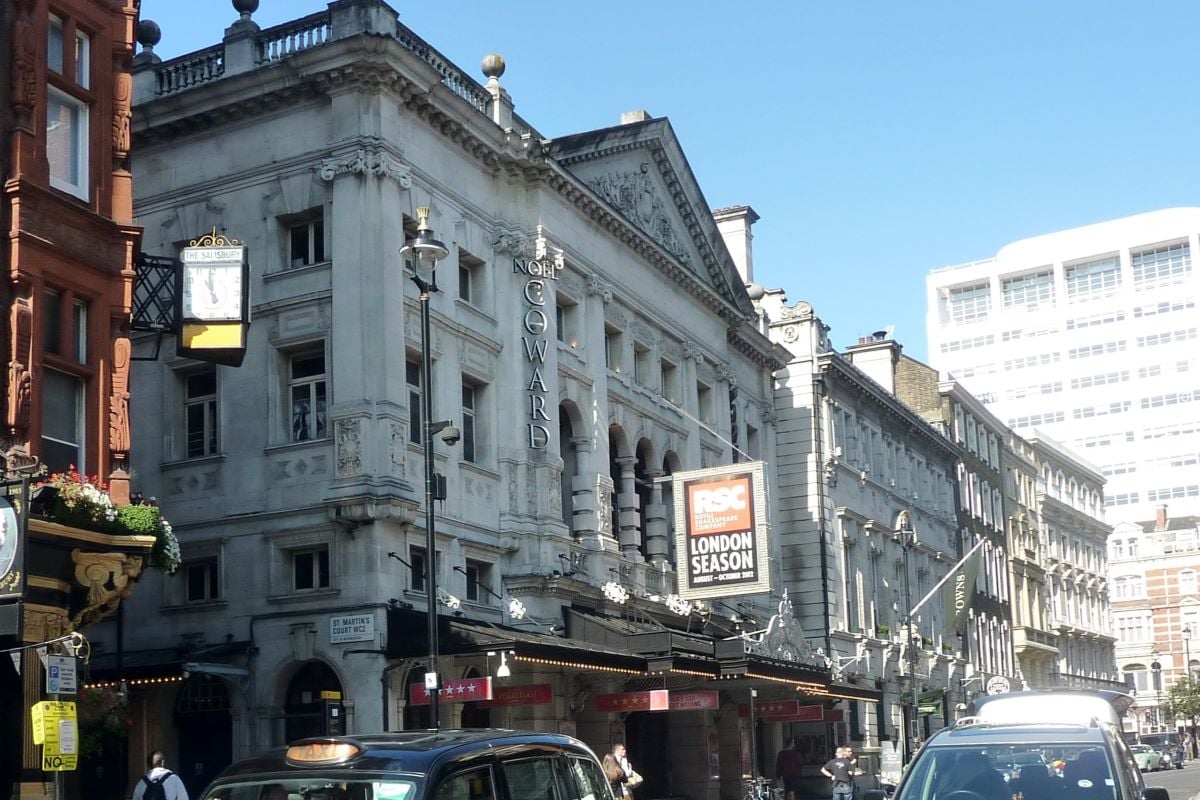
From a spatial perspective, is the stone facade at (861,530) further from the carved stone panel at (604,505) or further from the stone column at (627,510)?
the carved stone panel at (604,505)

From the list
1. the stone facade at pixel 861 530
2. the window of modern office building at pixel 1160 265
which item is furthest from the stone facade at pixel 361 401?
the window of modern office building at pixel 1160 265

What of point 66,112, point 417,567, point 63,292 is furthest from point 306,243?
point 63,292

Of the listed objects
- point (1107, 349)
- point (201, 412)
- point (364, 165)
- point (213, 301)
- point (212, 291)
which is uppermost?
point (1107, 349)

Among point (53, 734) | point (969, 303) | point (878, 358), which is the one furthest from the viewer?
point (969, 303)

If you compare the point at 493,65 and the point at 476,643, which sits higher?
Answer: the point at 493,65

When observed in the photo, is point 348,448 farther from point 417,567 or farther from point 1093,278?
point 1093,278

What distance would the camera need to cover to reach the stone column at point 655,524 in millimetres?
43250

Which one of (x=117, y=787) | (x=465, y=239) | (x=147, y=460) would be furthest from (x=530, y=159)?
(x=117, y=787)

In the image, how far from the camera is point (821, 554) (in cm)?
5469

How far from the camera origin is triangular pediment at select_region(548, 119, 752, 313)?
136 ft

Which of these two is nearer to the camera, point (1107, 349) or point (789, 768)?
point (789, 768)

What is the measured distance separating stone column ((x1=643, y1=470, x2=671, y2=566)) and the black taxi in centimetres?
3227

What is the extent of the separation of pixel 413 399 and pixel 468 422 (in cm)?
211

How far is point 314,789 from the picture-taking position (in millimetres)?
9945
